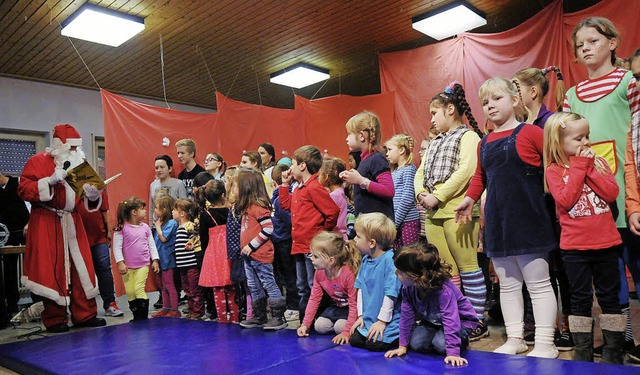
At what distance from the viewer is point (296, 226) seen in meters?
3.33

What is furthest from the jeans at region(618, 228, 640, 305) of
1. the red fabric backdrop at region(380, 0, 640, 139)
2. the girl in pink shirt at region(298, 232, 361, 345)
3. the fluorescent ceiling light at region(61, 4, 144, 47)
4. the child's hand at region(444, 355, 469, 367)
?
the fluorescent ceiling light at region(61, 4, 144, 47)

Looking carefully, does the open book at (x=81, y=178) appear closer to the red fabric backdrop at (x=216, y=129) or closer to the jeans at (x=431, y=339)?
the red fabric backdrop at (x=216, y=129)

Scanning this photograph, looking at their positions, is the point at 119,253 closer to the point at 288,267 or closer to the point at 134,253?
the point at 134,253

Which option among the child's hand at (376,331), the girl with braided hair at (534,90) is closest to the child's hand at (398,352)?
the child's hand at (376,331)

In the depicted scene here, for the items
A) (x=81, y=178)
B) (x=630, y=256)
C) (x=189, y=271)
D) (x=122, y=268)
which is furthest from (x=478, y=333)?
(x=81, y=178)

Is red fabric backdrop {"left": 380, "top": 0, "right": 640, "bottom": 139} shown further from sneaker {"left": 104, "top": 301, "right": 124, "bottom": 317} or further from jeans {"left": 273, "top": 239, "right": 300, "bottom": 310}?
sneaker {"left": 104, "top": 301, "right": 124, "bottom": 317}

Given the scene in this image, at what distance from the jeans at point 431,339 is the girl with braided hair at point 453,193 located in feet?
1.09

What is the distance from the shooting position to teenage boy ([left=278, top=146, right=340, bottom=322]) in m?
3.26

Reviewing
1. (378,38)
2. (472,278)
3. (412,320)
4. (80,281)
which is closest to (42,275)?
(80,281)

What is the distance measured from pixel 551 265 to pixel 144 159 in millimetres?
4232

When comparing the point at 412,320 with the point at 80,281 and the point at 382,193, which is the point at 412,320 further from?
the point at 80,281

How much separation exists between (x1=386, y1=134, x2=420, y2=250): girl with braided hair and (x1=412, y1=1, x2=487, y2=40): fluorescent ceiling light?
2.79m

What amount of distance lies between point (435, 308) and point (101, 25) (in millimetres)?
4873

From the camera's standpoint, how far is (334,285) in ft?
9.59
